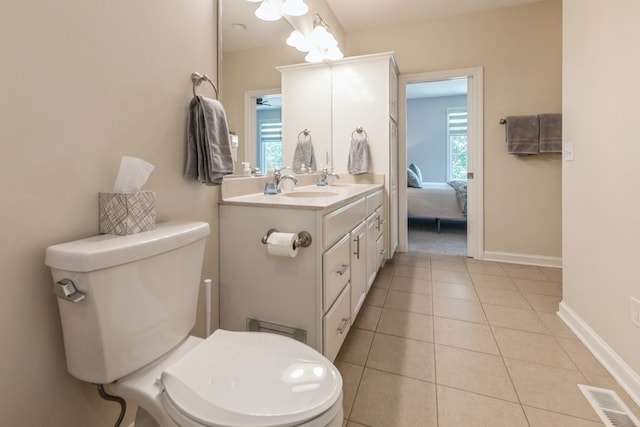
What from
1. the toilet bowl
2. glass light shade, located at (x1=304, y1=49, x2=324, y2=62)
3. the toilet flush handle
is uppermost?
glass light shade, located at (x1=304, y1=49, x2=324, y2=62)

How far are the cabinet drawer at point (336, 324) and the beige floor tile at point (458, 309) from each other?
81 centimetres

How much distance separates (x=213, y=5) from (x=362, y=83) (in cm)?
175

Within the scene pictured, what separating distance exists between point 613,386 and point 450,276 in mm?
1439

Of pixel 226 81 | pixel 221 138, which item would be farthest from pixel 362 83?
pixel 221 138

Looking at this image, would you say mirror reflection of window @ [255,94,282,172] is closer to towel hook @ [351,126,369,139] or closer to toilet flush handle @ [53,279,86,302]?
towel hook @ [351,126,369,139]

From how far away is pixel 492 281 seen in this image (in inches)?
104

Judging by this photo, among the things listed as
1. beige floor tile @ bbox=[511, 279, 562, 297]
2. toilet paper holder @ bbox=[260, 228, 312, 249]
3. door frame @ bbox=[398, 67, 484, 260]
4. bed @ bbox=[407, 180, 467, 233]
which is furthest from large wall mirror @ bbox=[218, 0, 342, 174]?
bed @ bbox=[407, 180, 467, 233]

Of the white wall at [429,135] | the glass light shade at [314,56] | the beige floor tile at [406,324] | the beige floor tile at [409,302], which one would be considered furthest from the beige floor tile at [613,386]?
the white wall at [429,135]

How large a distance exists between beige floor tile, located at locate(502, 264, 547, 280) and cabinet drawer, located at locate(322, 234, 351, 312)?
1.99 meters

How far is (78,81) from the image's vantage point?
841 millimetres

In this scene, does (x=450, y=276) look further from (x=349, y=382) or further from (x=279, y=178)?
(x=279, y=178)

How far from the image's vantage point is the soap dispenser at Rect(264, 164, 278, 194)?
5.74 feet

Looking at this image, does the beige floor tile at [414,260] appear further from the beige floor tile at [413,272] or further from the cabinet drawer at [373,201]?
the cabinet drawer at [373,201]

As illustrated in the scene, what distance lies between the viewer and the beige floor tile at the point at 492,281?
253 centimetres
